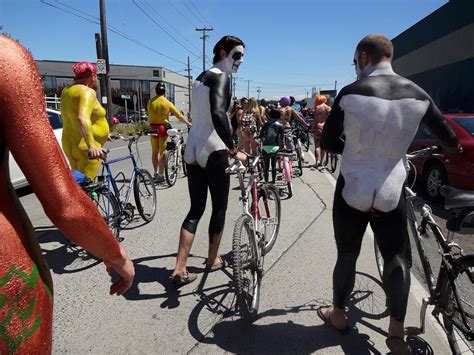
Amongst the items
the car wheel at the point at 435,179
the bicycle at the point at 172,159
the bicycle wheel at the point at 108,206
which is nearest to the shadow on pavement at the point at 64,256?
the bicycle wheel at the point at 108,206

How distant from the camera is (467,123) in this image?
6.45m

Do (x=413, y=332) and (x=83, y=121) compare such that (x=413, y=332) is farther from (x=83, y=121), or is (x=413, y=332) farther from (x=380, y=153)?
(x=83, y=121)

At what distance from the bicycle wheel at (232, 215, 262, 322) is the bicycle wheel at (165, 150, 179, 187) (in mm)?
5123

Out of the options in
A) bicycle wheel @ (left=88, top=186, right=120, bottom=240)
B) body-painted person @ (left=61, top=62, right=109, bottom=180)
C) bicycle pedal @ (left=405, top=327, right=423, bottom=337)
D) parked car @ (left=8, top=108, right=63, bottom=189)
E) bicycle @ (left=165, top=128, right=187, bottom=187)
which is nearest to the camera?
bicycle pedal @ (left=405, top=327, right=423, bottom=337)

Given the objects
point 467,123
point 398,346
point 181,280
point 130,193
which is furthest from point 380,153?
point 467,123

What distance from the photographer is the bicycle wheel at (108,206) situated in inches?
164

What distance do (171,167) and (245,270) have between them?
5.57 m

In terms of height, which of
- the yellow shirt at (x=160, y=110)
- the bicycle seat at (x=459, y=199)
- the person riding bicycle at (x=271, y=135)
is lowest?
the person riding bicycle at (x=271, y=135)

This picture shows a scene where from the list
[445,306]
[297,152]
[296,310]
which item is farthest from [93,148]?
[297,152]

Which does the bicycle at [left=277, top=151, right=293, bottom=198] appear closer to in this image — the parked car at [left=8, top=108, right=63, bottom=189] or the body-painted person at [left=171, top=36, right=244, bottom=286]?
the body-painted person at [left=171, top=36, right=244, bottom=286]

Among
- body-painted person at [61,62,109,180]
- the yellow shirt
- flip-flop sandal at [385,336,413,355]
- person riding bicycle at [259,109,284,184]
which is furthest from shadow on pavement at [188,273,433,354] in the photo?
the yellow shirt

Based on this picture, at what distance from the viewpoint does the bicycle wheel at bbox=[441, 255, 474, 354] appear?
7.66ft

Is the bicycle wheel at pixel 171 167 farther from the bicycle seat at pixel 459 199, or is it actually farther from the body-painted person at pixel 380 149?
the bicycle seat at pixel 459 199

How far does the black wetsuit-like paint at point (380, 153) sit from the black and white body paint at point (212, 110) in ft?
3.41
